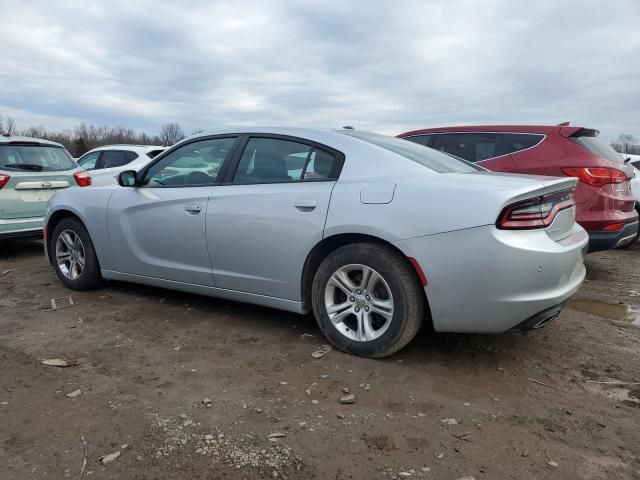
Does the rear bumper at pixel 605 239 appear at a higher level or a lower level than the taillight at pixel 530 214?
lower

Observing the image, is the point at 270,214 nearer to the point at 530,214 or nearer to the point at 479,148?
the point at 530,214

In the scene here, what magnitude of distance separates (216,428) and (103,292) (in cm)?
289

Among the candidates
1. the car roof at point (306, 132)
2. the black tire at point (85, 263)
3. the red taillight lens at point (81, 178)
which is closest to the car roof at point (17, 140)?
the red taillight lens at point (81, 178)

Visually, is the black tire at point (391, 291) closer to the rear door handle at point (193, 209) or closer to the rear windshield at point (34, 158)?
the rear door handle at point (193, 209)

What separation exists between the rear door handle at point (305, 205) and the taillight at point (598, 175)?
124 inches

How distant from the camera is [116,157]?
10234 mm

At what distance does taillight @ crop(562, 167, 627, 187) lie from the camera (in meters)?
5.12

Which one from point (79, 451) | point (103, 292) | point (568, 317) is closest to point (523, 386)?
point (568, 317)

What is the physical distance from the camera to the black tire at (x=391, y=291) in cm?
309

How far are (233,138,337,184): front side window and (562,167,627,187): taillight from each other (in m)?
3.01

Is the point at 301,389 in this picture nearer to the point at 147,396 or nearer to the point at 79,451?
the point at 147,396

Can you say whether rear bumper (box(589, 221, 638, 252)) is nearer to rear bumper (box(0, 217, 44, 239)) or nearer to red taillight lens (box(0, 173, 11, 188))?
rear bumper (box(0, 217, 44, 239))

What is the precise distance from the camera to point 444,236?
9.62 ft

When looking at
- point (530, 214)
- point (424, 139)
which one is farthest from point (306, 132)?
point (424, 139)
